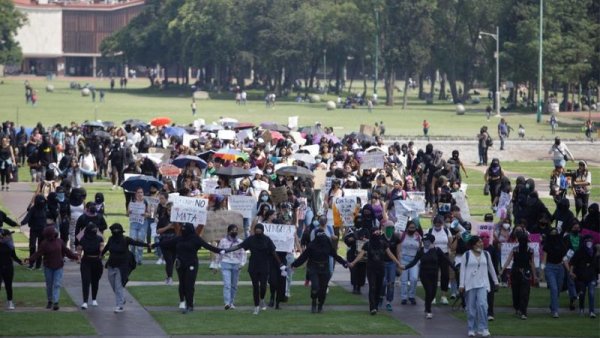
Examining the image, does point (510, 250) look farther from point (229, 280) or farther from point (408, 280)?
point (229, 280)

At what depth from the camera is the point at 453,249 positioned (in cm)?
2245

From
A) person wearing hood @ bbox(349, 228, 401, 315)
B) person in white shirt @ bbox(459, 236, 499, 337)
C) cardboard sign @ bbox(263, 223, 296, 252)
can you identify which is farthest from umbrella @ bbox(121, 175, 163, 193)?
person in white shirt @ bbox(459, 236, 499, 337)

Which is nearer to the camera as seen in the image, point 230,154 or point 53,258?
point 53,258

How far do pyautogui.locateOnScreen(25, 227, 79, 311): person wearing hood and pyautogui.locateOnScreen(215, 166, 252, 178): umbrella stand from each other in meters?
9.40

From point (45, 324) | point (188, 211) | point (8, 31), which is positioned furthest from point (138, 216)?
point (8, 31)

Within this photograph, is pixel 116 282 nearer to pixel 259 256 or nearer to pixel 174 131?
pixel 259 256

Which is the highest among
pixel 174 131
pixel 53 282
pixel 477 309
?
pixel 174 131

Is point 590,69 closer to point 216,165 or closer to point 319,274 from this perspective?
point 216,165

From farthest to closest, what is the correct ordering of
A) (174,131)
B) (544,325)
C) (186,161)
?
(174,131) < (186,161) < (544,325)

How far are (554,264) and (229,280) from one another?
4.81m

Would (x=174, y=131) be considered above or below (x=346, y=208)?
above

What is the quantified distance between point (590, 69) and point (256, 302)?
76.7 metres

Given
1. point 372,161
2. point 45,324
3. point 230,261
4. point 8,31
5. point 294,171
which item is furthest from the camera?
point 8,31

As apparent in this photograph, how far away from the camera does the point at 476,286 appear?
19938 mm
